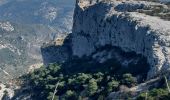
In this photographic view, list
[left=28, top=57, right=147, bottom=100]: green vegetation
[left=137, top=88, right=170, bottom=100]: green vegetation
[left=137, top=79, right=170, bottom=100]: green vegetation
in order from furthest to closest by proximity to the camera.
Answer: [left=28, top=57, right=147, bottom=100]: green vegetation
[left=137, top=79, right=170, bottom=100]: green vegetation
[left=137, top=88, right=170, bottom=100]: green vegetation

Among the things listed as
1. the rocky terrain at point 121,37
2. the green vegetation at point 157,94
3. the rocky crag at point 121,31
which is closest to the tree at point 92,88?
the rocky terrain at point 121,37

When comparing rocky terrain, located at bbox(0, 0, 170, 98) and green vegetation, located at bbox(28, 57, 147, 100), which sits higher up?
rocky terrain, located at bbox(0, 0, 170, 98)

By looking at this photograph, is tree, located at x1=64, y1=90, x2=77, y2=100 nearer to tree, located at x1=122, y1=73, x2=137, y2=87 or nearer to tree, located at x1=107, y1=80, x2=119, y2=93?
tree, located at x1=107, y1=80, x2=119, y2=93

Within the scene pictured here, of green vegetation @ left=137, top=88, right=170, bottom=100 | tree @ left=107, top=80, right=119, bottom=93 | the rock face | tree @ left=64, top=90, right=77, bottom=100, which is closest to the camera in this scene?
green vegetation @ left=137, top=88, right=170, bottom=100

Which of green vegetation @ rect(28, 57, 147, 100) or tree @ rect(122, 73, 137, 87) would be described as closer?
tree @ rect(122, 73, 137, 87)

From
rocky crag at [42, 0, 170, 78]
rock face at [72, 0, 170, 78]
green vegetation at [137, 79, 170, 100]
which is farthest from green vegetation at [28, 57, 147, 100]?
green vegetation at [137, 79, 170, 100]

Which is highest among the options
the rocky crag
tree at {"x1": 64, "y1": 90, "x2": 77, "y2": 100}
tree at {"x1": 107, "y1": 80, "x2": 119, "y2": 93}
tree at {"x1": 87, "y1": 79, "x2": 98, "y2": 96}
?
the rocky crag

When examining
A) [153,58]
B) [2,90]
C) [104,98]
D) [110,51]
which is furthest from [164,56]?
[2,90]

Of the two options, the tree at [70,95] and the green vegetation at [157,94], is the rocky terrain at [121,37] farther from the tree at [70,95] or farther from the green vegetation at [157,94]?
the tree at [70,95]

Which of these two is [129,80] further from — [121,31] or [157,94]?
[121,31]
